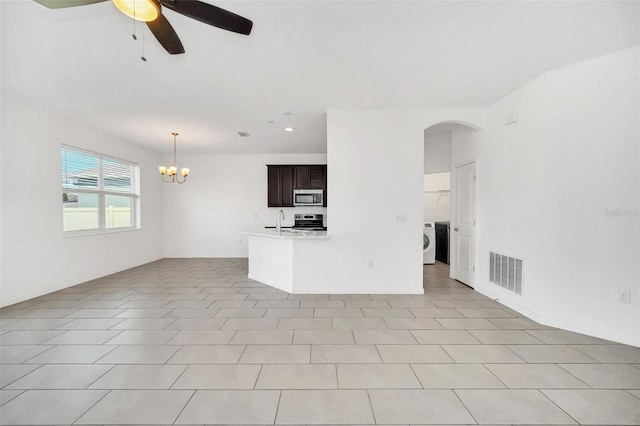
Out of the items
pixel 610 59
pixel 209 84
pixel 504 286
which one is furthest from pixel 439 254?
pixel 209 84

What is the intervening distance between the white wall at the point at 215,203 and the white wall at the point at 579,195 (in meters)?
4.59

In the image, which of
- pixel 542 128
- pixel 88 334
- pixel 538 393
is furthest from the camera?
pixel 542 128

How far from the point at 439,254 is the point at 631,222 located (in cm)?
421

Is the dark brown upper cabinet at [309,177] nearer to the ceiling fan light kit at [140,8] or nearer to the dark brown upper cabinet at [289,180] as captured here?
the dark brown upper cabinet at [289,180]

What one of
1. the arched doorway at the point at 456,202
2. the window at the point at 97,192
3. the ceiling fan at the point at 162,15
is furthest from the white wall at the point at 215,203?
the ceiling fan at the point at 162,15

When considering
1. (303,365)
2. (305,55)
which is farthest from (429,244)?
(305,55)

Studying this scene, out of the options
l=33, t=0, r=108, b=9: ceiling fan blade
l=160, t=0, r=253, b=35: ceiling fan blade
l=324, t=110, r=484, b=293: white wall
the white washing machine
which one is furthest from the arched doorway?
l=33, t=0, r=108, b=9: ceiling fan blade

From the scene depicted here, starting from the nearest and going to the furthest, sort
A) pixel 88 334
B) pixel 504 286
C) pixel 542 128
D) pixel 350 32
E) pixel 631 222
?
pixel 350 32 → pixel 631 222 → pixel 88 334 → pixel 542 128 → pixel 504 286

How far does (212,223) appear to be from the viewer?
279 inches

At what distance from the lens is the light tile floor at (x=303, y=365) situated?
67.3 inches

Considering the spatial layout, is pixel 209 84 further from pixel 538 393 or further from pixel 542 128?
pixel 538 393

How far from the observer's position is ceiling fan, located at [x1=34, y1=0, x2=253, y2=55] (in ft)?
4.82

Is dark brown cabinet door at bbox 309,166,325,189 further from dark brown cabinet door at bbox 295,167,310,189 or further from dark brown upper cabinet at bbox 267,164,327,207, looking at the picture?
dark brown cabinet door at bbox 295,167,310,189

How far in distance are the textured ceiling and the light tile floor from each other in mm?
2743
